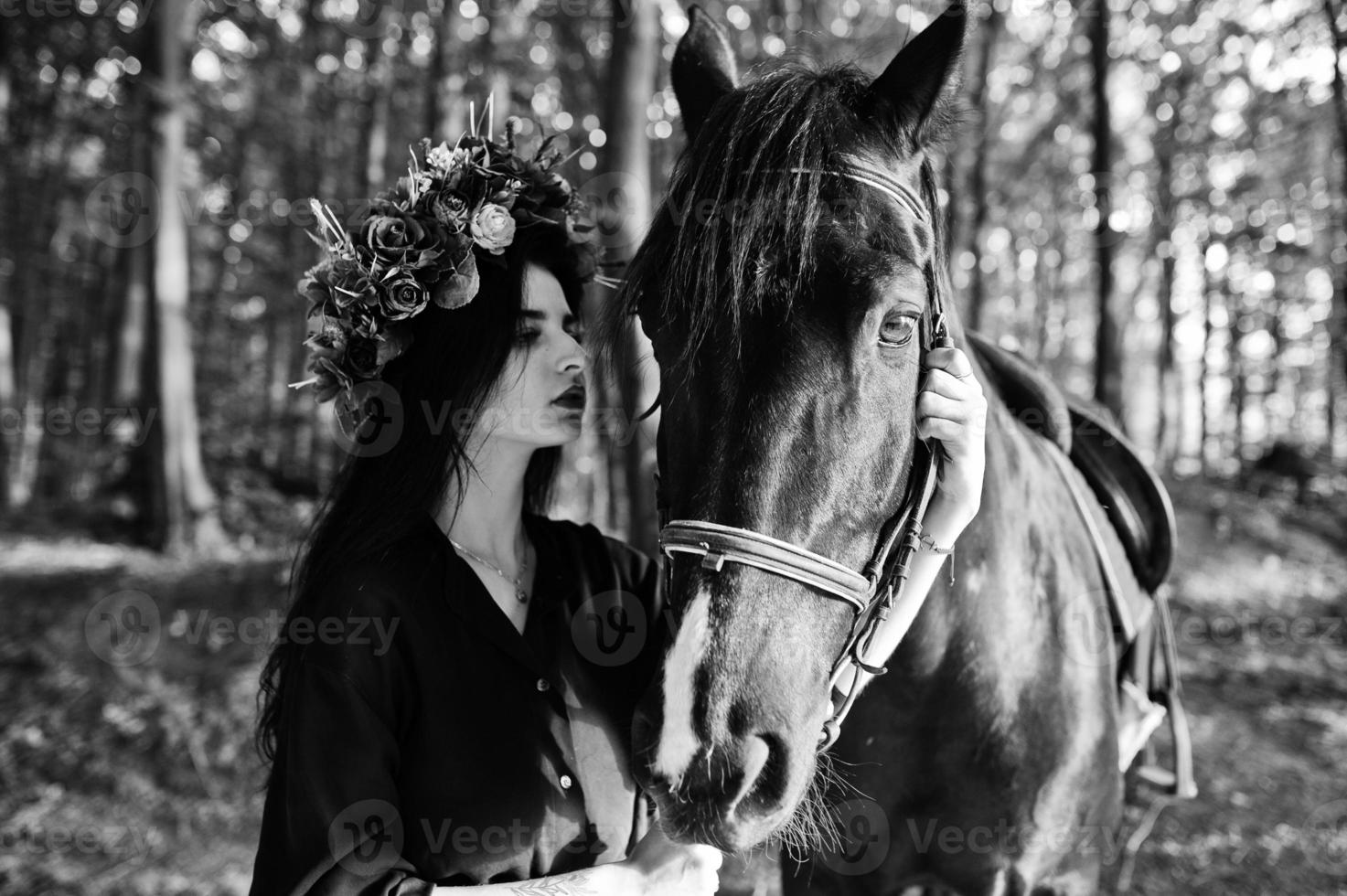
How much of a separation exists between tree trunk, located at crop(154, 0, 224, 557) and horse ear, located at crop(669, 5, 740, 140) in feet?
26.7

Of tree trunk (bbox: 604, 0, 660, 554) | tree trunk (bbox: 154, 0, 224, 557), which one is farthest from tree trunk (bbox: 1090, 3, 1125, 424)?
tree trunk (bbox: 154, 0, 224, 557)

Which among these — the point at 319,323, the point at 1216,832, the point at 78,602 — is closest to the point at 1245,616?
the point at 1216,832

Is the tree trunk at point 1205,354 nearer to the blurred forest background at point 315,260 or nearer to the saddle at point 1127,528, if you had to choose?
the blurred forest background at point 315,260

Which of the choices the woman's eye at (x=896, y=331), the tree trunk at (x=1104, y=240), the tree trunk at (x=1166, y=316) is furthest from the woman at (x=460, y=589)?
the tree trunk at (x=1166, y=316)

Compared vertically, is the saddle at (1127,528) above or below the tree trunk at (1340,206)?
below

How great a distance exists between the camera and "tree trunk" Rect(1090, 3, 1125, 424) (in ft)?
32.4

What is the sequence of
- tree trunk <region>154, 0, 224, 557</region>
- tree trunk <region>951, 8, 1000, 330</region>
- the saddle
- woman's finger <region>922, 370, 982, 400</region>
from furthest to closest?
tree trunk <region>951, 8, 1000, 330</region>
tree trunk <region>154, 0, 224, 557</region>
the saddle
woman's finger <region>922, 370, 982, 400</region>

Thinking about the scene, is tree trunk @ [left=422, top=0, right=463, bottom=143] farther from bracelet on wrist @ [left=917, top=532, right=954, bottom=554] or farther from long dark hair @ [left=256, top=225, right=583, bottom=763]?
bracelet on wrist @ [left=917, top=532, right=954, bottom=554]

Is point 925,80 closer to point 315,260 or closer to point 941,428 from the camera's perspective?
point 941,428

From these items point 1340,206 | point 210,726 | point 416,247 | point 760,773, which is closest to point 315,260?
point 210,726

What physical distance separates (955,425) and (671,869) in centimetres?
103

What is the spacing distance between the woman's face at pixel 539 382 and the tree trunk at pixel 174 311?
8.02 metres

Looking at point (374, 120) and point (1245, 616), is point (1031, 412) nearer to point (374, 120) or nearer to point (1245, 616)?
point (1245, 616)

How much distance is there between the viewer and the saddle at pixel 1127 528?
239 cm
